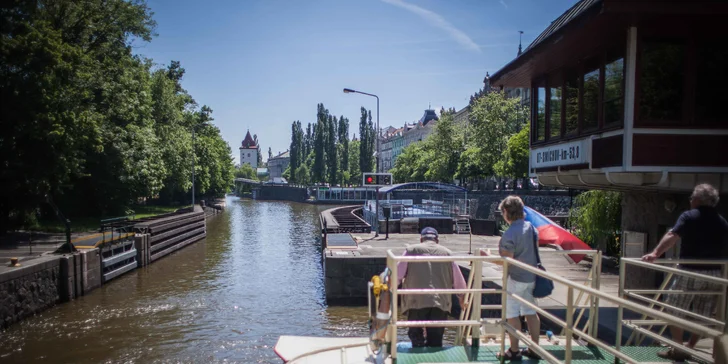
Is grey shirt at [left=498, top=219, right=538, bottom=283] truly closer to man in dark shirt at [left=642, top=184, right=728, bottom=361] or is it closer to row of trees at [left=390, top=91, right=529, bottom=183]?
man in dark shirt at [left=642, top=184, right=728, bottom=361]

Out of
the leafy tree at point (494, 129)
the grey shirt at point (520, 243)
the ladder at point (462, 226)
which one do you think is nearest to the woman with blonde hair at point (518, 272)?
the grey shirt at point (520, 243)

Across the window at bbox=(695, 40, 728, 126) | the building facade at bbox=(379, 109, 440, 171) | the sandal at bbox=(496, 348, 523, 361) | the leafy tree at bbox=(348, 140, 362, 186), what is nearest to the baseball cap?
the sandal at bbox=(496, 348, 523, 361)

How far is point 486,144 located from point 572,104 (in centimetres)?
4078

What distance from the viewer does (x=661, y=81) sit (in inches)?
332

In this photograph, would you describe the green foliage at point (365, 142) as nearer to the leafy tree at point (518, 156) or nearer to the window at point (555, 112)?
the leafy tree at point (518, 156)

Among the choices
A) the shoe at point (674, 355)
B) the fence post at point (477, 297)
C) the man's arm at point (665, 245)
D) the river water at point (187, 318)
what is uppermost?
the man's arm at point (665, 245)

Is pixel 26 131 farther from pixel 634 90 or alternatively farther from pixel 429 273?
pixel 634 90

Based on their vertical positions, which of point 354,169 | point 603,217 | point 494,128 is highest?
point 494,128

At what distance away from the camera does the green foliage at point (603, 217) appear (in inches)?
666

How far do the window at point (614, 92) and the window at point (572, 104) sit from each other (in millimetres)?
1132

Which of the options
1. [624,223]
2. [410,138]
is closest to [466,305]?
[624,223]

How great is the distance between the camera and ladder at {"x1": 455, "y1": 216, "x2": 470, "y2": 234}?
29344 mm

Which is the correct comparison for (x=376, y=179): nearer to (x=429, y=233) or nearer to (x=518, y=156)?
(x=429, y=233)

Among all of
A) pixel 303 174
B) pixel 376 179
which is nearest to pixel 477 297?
pixel 376 179
